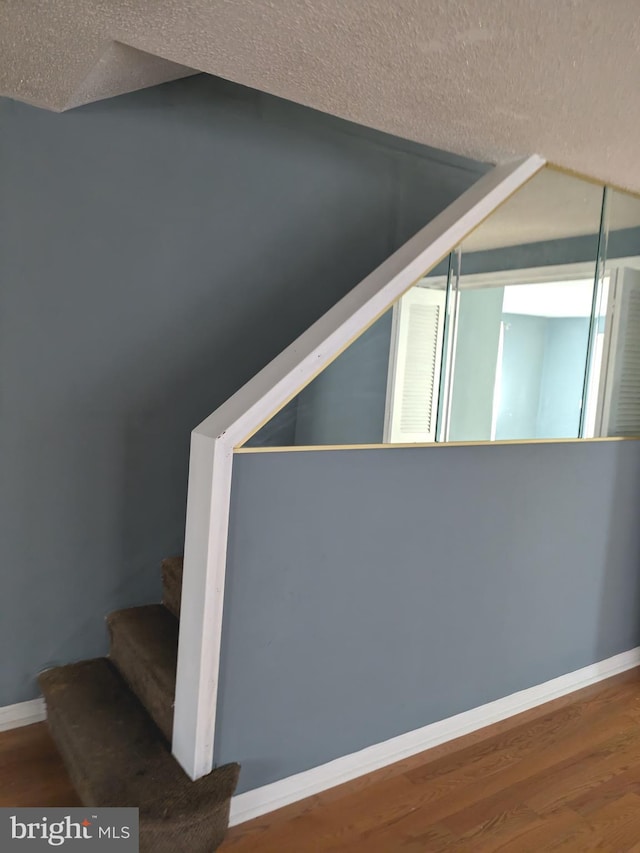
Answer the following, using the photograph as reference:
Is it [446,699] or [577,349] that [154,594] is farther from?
[577,349]

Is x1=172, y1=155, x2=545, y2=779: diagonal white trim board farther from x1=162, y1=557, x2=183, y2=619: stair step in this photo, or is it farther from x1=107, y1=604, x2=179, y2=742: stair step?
x1=162, y1=557, x2=183, y2=619: stair step

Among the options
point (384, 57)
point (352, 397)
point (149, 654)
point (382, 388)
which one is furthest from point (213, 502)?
point (384, 57)

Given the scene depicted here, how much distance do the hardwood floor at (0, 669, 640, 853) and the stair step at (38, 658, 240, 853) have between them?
0.50 ft

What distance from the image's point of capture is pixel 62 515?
2.52 m

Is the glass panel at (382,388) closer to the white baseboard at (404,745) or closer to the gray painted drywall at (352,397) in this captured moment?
the gray painted drywall at (352,397)

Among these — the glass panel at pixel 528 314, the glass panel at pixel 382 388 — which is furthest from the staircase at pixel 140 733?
the glass panel at pixel 528 314

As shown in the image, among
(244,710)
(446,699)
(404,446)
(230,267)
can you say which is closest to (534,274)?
(404,446)

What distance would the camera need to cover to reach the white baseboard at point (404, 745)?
6.84 ft

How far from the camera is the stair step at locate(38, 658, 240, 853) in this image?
1791mm

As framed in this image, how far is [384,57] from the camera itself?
1702 millimetres

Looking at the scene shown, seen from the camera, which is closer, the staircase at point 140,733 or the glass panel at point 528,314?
the staircase at point 140,733

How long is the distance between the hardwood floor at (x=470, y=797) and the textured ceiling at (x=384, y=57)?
2173 mm

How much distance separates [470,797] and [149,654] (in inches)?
46.6

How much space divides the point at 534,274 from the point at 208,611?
1.75m
